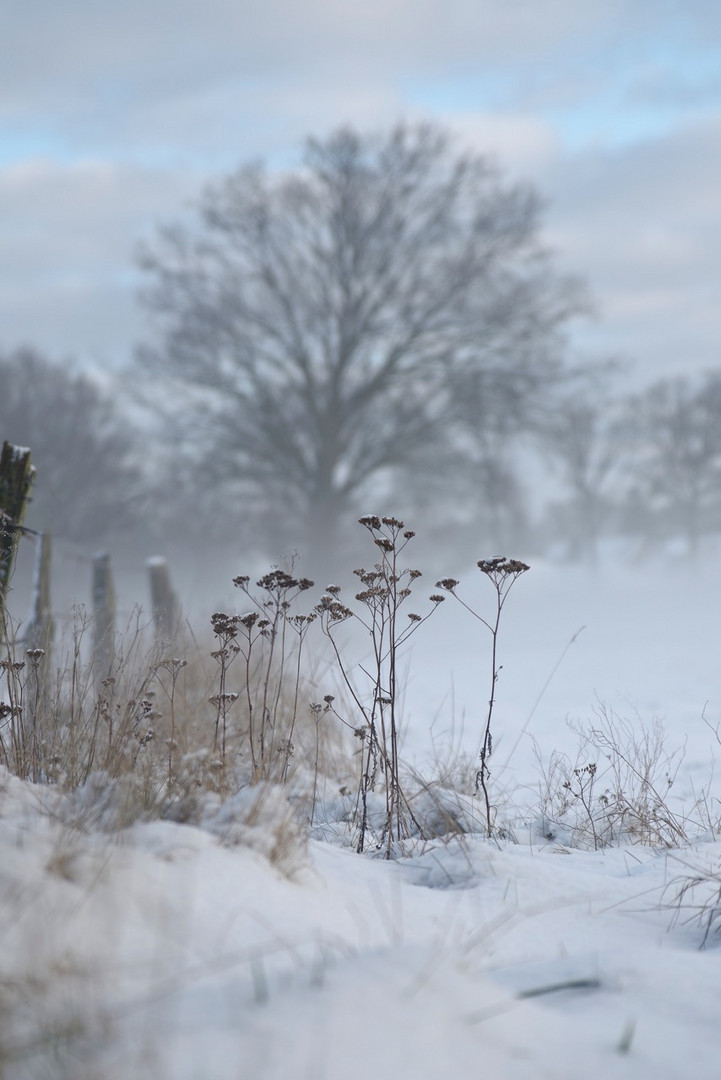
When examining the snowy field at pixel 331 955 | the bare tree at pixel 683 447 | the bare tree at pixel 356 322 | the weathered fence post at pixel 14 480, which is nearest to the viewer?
the snowy field at pixel 331 955

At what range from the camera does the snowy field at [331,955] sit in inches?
62.5

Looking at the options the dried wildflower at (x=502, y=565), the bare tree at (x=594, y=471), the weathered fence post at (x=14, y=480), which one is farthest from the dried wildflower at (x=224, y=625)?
the bare tree at (x=594, y=471)

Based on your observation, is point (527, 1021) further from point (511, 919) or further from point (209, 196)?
point (209, 196)

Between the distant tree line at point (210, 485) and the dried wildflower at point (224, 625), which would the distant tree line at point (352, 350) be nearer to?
the distant tree line at point (210, 485)

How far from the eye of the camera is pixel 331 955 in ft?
6.42

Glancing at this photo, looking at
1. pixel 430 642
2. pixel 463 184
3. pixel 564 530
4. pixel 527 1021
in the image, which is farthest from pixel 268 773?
pixel 564 530

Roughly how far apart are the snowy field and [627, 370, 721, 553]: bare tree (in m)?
37.6

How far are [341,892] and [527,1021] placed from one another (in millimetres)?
850

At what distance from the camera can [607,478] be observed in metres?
44.0

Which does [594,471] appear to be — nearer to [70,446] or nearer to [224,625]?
[70,446]

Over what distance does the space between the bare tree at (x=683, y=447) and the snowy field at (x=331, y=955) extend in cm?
3757

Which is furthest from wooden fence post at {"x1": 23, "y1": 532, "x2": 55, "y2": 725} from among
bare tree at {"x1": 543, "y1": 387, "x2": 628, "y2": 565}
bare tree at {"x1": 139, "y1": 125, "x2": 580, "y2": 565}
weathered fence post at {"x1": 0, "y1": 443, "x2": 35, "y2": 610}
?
bare tree at {"x1": 543, "y1": 387, "x2": 628, "y2": 565}

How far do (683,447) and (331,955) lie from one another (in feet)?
132

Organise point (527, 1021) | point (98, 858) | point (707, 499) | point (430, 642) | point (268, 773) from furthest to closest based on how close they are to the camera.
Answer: point (707, 499) → point (430, 642) → point (268, 773) → point (98, 858) → point (527, 1021)
